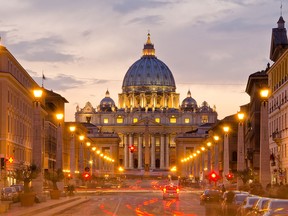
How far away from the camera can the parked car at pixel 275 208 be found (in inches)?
1123

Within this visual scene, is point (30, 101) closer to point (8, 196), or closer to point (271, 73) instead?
point (271, 73)

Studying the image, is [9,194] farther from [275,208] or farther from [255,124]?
[255,124]

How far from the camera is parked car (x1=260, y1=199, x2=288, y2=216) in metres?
28.5

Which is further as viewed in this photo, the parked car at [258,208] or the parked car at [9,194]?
the parked car at [9,194]

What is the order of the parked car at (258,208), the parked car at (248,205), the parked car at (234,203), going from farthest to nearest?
1. the parked car at (234,203)
2. the parked car at (248,205)
3. the parked car at (258,208)

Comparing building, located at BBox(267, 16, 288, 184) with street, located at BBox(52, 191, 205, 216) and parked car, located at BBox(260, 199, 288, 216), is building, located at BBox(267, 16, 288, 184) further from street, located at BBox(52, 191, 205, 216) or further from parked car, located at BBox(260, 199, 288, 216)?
parked car, located at BBox(260, 199, 288, 216)

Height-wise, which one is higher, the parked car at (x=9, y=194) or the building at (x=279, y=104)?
the building at (x=279, y=104)

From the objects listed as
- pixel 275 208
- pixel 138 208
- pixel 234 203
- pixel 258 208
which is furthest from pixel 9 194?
pixel 275 208

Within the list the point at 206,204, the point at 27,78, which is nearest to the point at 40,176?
the point at 206,204

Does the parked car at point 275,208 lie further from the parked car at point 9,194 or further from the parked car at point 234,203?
the parked car at point 9,194

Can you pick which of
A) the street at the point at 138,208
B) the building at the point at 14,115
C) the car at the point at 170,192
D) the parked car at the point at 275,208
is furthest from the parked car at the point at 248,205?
the car at the point at 170,192

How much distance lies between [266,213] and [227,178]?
51.0 m

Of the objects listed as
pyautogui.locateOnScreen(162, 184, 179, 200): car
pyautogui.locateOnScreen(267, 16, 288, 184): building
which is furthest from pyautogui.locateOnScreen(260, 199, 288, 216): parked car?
pyautogui.locateOnScreen(162, 184, 179, 200): car

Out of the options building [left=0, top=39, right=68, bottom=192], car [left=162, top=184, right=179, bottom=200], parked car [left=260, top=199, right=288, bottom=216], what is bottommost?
car [left=162, top=184, right=179, bottom=200]
